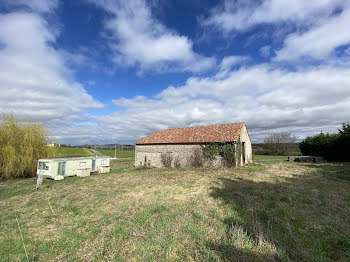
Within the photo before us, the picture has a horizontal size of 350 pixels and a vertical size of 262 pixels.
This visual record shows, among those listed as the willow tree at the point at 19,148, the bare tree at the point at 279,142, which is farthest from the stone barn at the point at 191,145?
the bare tree at the point at 279,142

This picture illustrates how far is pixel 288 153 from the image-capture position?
4016cm

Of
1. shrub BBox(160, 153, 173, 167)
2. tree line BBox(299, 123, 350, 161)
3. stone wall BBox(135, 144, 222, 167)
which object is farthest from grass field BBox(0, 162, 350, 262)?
tree line BBox(299, 123, 350, 161)

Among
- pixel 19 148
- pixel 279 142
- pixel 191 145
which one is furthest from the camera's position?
pixel 279 142

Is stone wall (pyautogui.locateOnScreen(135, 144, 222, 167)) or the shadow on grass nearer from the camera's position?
the shadow on grass

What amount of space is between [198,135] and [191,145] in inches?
73.8

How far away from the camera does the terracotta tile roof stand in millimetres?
18911

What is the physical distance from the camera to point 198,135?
21.4 meters

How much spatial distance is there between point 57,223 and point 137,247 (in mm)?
3886

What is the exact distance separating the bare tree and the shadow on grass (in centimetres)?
3601

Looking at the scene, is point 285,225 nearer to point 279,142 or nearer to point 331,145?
point 331,145

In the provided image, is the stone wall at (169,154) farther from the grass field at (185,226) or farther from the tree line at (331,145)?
the tree line at (331,145)

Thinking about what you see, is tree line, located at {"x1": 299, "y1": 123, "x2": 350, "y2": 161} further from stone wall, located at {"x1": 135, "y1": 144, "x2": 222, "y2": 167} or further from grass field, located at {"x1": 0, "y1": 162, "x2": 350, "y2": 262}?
grass field, located at {"x1": 0, "y1": 162, "x2": 350, "y2": 262}

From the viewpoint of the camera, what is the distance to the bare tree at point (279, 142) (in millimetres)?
40562

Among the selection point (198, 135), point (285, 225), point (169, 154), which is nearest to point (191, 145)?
point (198, 135)
